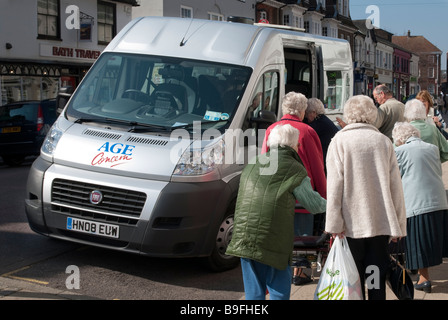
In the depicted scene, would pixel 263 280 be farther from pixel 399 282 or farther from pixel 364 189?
pixel 399 282

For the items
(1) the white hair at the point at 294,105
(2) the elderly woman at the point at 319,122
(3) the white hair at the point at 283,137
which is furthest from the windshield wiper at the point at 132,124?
(3) the white hair at the point at 283,137

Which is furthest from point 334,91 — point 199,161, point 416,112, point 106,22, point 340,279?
point 106,22

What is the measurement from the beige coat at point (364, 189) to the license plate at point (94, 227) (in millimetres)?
2246

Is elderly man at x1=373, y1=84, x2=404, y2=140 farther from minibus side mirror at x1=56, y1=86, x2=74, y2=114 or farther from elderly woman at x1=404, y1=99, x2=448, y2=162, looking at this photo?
minibus side mirror at x1=56, y1=86, x2=74, y2=114

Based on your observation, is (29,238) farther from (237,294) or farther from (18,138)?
(18,138)

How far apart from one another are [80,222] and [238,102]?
6.64ft

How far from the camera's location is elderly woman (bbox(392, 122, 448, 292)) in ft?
18.8

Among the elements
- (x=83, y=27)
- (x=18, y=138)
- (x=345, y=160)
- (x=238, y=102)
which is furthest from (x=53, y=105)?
(x=345, y=160)

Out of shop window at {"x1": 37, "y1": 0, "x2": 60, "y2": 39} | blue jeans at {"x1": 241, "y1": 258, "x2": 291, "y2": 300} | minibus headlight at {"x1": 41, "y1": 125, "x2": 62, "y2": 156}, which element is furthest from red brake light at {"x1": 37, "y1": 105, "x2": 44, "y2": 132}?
blue jeans at {"x1": 241, "y1": 258, "x2": 291, "y2": 300}

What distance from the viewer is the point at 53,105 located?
17.4 m

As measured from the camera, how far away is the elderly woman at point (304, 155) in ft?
20.1

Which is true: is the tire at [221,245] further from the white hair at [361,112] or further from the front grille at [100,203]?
the white hair at [361,112]

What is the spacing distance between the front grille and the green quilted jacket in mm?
1769

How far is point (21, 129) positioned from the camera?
16484mm
